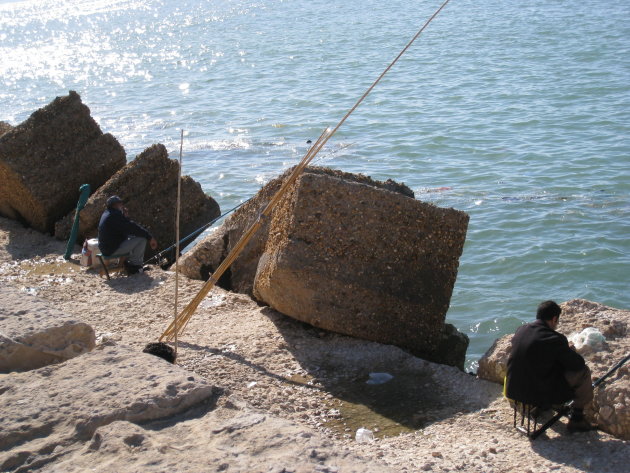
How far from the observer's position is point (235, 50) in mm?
31375

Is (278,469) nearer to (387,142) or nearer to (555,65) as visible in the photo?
(387,142)

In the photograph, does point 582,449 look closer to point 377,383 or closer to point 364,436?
point 364,436

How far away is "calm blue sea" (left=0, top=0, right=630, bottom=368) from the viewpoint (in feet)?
37.7

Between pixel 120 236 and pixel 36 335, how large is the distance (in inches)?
180

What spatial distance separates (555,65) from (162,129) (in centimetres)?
1010

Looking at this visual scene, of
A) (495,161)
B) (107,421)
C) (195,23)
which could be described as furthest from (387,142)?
(195,23)

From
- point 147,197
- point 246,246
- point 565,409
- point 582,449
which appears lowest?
point 582,449

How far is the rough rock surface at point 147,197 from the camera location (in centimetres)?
1030

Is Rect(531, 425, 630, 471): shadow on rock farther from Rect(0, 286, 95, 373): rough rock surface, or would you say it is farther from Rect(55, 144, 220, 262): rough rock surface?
Rect(55, 144, 220, 262): rough rock surface

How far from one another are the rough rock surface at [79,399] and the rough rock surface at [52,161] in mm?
6646

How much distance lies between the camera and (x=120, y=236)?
9.29 meters

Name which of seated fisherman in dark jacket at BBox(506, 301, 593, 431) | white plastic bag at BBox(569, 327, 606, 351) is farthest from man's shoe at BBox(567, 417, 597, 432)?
white plastic bag at BBox(569, 327, 606, 351)

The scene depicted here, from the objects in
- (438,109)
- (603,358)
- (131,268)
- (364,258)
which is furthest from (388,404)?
(438,109)

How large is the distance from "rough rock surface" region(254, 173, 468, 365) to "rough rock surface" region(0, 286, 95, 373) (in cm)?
228
